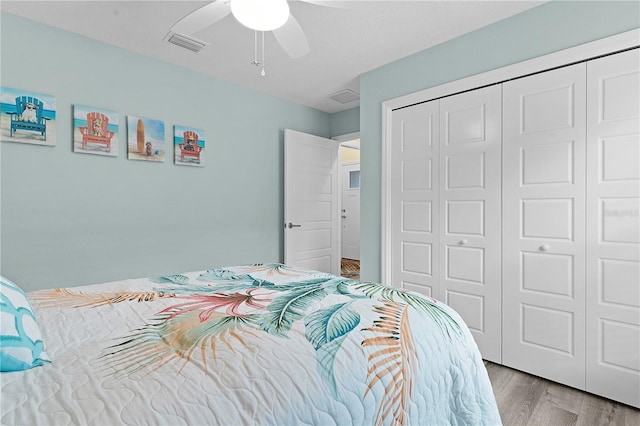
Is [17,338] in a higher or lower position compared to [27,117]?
lower

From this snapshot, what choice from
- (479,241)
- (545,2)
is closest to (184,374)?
(479,241)

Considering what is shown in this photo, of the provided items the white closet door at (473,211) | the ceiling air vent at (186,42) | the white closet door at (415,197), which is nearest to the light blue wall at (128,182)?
the ceiling air vent at (186,42)

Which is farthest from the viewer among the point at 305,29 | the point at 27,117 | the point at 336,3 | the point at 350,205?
the point at 350,205

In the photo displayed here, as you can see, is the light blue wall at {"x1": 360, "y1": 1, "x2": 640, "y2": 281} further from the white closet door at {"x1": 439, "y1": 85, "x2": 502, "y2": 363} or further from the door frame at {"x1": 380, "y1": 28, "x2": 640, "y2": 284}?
the white closet door at {"x1": 439, "y1": 85, "x2": 502, "y2": 363}

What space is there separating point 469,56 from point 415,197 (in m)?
1.22

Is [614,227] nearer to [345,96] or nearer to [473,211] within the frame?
[473,211]

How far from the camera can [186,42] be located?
8.95 feet

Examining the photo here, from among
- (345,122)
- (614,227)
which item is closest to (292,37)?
(614,227)

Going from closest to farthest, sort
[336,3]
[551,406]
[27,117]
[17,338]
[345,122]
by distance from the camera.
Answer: [17,338], [336,3], [551,406], [27,117], [345,122]

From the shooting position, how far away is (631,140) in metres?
Result: 1.89

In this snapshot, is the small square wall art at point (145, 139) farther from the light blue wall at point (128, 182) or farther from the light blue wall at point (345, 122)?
the light blue wall at point (345, 122)

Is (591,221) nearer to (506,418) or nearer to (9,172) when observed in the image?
(506,418)

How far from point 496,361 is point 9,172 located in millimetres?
3875

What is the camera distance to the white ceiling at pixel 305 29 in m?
2.25
